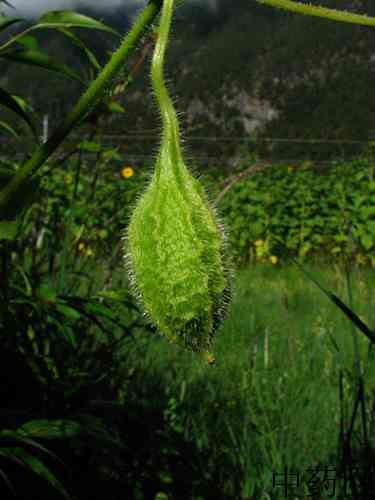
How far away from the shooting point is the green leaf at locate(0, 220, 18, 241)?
931mm

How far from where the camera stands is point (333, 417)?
91.4 inches

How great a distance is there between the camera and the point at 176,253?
0.94 meters

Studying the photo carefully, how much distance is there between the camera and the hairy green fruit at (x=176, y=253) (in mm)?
938

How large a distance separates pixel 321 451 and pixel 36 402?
994 millimetres

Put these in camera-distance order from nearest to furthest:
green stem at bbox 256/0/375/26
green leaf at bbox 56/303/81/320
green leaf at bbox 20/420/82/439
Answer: green stem at bbox 256/0/375/26 < green leaf at bbox 20/420/82/439 < green leaf at bbox 56/303/81/320

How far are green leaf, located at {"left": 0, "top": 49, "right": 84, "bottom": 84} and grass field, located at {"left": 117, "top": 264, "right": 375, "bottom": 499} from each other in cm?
108

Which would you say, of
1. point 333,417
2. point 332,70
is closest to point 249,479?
point 333,417

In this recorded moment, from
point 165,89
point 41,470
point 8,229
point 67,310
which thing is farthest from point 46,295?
point 165,89

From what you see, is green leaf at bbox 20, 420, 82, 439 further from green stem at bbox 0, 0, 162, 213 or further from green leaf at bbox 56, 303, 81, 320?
green stem at bbox 0, 0, 162, 213

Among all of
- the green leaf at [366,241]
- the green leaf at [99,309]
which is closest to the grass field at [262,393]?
the green leaf at [99,309]

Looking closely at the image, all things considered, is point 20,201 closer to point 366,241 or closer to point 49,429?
point 49,429

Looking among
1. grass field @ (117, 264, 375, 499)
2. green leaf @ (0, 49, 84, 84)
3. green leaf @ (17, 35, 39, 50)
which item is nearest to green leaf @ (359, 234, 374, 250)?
grass field @ (117, 264, 375, 499)

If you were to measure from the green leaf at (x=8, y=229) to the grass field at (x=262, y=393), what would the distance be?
107 centimetres

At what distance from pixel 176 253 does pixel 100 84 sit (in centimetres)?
29
